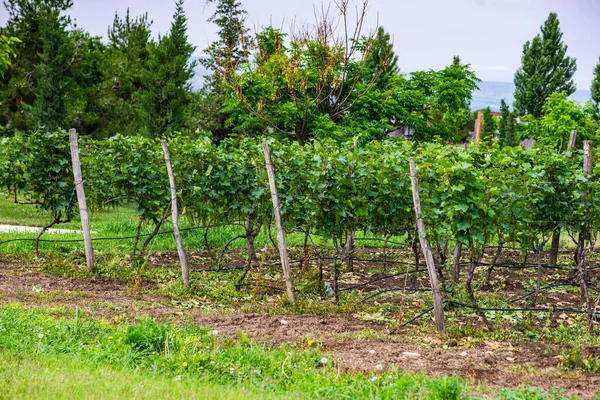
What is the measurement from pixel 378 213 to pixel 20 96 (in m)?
17.5

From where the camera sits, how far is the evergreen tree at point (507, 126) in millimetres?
34781

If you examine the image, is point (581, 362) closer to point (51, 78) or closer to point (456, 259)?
point (456, 259)

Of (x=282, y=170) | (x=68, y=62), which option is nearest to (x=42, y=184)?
(x=282, y=170)

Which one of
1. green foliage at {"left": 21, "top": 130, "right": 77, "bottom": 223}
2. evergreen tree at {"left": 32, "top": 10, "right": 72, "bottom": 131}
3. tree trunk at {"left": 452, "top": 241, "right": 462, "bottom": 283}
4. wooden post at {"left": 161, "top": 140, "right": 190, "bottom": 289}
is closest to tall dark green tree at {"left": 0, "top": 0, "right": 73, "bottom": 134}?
evergreen tree at {"left": 32, "top": 10, "right": 72, "bottom": 131}

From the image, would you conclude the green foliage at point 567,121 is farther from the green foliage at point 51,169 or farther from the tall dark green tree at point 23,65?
the tall dark green tree at point 23,65

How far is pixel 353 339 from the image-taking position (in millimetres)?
5711

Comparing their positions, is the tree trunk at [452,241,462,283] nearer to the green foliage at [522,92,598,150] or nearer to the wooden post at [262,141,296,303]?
the wooden post at [262,141,296,303]

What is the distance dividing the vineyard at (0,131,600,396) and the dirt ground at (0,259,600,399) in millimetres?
411

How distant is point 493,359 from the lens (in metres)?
5.20

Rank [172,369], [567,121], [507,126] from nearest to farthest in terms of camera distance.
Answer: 1. [172,369]
2. [567,121]
3. [507,126]

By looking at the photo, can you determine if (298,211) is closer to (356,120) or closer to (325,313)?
(325,313)

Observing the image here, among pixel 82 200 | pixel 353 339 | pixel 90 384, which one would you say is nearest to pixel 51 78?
pixel 82 200

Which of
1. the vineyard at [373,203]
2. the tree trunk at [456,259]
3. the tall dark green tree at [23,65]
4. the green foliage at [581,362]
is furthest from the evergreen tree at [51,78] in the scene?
the green foliage at [581,362]

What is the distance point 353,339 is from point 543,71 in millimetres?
31655
